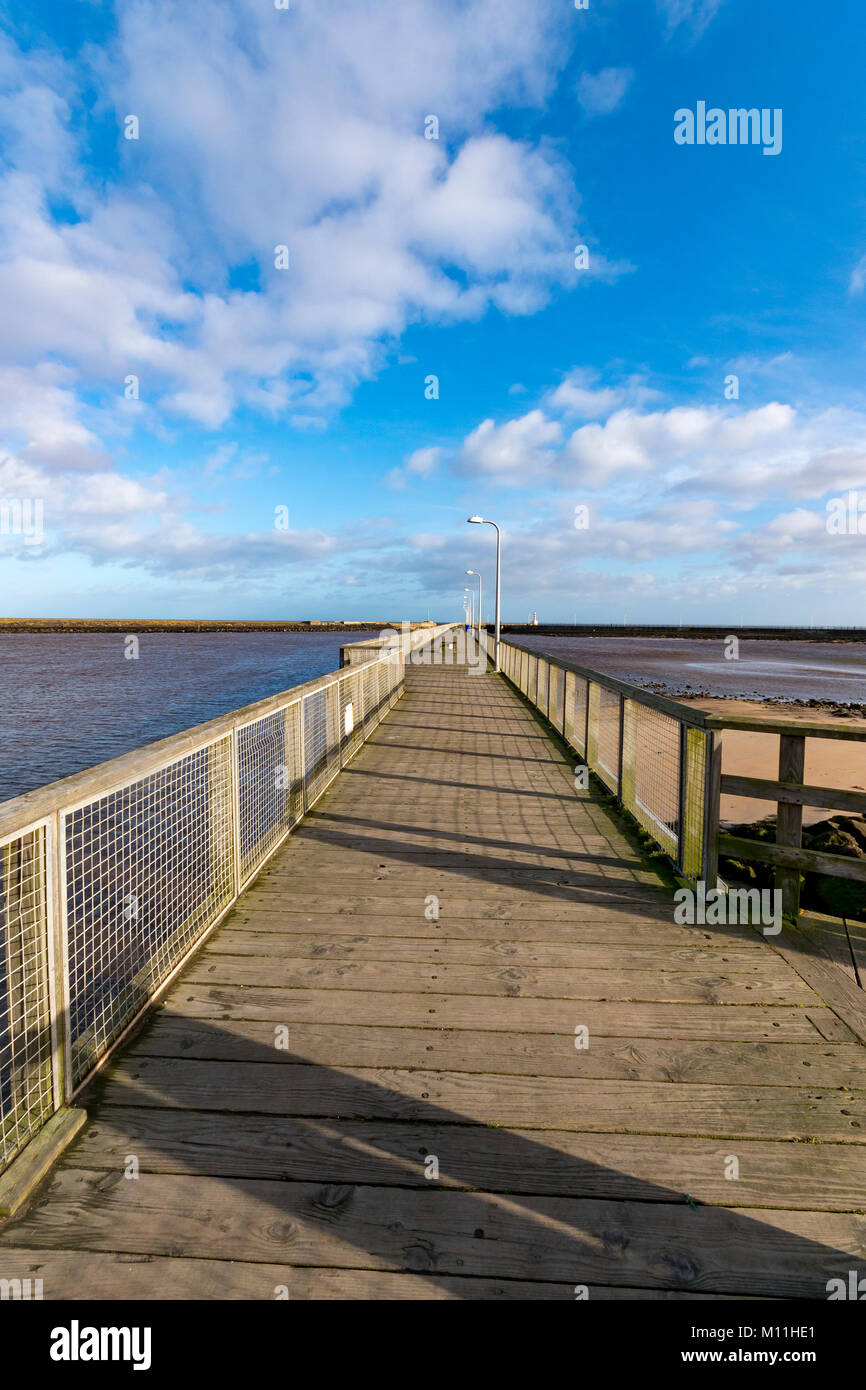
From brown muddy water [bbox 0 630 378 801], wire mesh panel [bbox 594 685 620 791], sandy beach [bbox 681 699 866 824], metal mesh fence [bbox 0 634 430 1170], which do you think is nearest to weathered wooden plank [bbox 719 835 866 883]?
wire mesh panel [bbox 594 685 620 791]

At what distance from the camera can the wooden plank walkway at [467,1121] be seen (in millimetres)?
1759

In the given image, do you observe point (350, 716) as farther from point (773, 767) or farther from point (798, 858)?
point (773, 767)

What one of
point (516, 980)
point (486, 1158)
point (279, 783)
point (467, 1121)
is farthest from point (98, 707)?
point (486, 1158)

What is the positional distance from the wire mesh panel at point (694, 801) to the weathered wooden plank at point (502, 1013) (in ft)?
3.83

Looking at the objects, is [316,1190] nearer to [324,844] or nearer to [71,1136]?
[71,1136]

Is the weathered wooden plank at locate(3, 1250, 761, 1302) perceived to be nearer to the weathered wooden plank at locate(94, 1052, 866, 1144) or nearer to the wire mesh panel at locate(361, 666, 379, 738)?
the weathered wooden plank at locate(94, 1052, 866, 1144)

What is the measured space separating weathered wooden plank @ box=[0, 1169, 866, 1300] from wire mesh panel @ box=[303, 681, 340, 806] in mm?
3924

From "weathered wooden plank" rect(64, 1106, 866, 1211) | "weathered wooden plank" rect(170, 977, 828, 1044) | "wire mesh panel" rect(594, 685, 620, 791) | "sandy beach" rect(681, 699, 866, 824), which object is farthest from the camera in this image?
"sandy beach" rect(681, 699, 866, 824)

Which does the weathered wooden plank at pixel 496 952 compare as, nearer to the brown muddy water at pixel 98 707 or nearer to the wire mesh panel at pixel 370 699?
the wire mesh panel at pixel 370 699

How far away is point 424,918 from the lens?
3.83m

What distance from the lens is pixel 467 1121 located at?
2.23 metres

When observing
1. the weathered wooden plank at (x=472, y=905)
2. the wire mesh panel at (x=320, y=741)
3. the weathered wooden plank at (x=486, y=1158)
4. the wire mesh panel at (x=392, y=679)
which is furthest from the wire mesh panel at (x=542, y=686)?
the weathered wooden plank at (x=486, y=1158)

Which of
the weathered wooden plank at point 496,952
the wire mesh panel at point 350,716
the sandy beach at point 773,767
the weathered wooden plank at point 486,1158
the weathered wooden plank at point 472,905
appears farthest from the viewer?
the sandy beach at point 773,767

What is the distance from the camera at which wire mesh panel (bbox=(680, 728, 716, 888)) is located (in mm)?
4020
